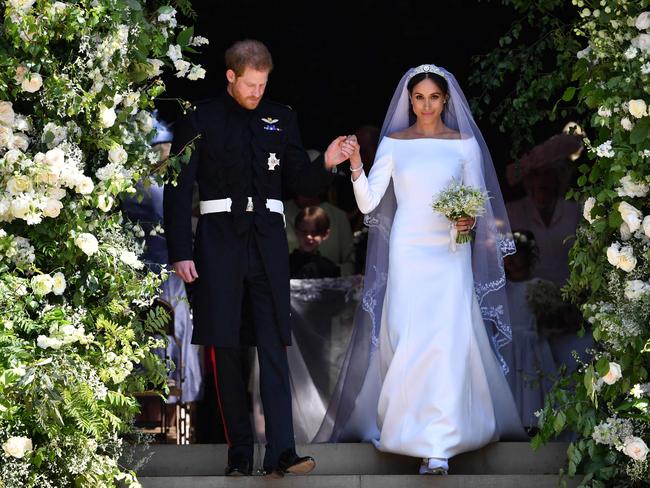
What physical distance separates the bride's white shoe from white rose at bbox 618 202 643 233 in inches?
59.7

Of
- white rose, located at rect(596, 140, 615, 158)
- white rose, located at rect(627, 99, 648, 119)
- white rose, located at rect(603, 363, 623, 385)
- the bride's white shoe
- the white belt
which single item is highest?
white rose, located at rect(627, 99, 648, 119)

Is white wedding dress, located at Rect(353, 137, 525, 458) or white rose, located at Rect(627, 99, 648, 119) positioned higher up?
white rose, located at Rect(627, 99, 648, 119)

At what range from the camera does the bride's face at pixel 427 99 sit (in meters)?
7.22

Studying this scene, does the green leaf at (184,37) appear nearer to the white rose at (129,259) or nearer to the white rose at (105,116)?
the white rose at (105,116)

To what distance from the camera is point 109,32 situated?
586 centimetres

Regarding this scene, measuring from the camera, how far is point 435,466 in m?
6.61

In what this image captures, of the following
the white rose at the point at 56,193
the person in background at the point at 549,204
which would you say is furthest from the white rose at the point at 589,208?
the person in background at the point at 549,204

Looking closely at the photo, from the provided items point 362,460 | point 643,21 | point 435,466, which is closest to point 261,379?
point 362,460

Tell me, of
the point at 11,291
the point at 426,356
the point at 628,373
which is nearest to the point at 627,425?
the point at 628,373

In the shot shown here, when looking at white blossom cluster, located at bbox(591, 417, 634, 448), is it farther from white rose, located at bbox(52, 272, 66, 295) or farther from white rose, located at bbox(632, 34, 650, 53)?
white rose, located at bbox(52, 272, 66, 295)

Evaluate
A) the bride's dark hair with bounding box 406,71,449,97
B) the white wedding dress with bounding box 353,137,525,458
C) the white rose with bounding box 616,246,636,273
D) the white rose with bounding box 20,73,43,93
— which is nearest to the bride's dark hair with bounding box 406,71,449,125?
the bride's dark hair with bounding box 406,71,449,97

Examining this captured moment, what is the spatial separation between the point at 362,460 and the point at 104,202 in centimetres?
208

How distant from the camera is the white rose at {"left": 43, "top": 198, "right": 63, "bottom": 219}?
224 inches

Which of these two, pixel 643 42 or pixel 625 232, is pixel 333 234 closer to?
pixel 625 232
